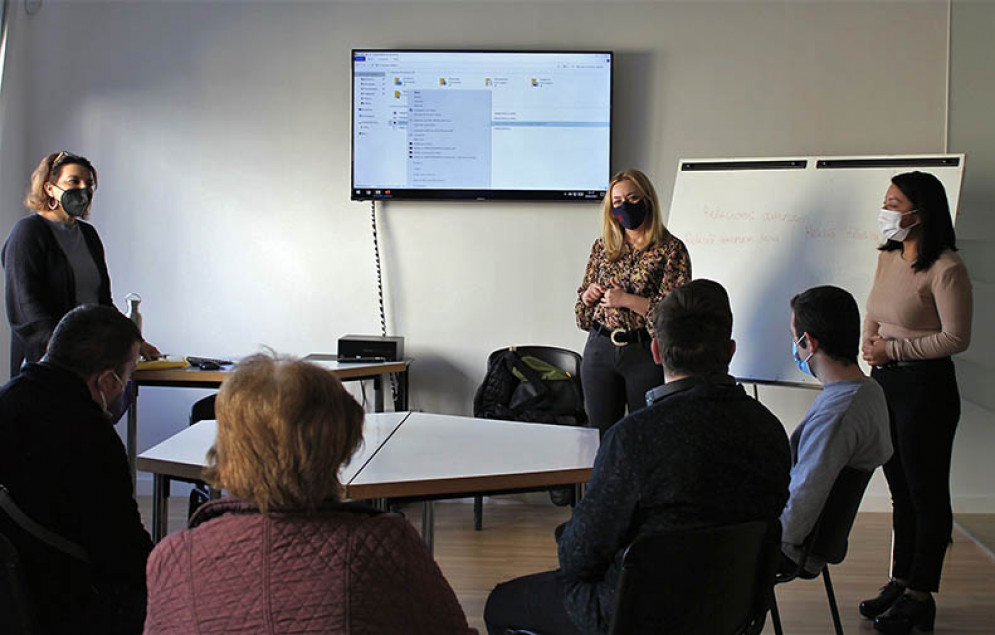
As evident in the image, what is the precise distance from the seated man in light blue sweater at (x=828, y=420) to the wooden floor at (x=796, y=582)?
101cm

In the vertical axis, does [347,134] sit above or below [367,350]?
above

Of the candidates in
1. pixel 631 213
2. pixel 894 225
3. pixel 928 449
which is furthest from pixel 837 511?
pixel 631 213

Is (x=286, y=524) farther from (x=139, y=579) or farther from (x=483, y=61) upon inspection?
(x=483, y=61)

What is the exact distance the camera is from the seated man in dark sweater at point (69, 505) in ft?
6.37

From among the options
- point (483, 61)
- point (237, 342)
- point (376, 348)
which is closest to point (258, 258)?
point (237, 342)

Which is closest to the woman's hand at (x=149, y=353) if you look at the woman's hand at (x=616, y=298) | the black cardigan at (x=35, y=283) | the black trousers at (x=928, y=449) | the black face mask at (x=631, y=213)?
the black cardigan at (x=35, y=283)

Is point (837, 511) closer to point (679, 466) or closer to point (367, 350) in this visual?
point (679, 466)

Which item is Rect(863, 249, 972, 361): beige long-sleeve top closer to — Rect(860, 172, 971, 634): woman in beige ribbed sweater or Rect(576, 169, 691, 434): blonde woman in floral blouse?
Rect(860, 172, 971, 634): woman in beige ribbed sweater

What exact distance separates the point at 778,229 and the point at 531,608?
251cm

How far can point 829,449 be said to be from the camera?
7.88 ft

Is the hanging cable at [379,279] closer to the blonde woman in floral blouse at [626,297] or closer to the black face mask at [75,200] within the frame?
the blonde woman in floral blouse at [626,297]

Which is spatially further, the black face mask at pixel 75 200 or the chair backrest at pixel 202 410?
the black face mask at pixel 75 200

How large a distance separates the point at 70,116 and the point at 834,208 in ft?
12.2

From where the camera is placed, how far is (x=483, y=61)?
464 centimetres
